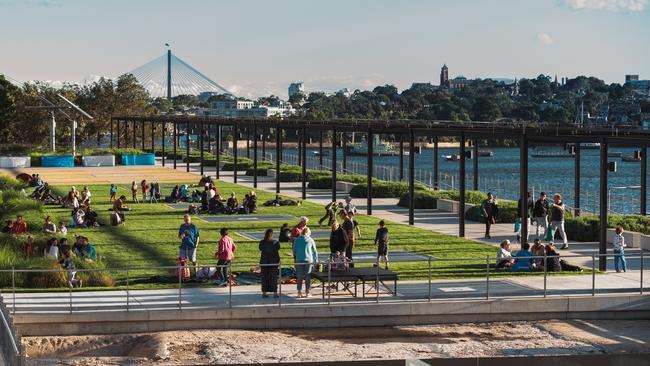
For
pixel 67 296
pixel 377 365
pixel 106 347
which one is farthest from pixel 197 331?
pixel 377 365

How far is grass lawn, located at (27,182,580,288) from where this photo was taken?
76.8ft

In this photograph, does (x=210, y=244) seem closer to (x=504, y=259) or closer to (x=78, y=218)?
(x=78, y=218)

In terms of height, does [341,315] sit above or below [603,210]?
below

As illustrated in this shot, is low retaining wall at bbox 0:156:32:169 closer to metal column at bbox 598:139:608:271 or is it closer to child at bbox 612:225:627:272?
metal column at bbox 598:139:608:271

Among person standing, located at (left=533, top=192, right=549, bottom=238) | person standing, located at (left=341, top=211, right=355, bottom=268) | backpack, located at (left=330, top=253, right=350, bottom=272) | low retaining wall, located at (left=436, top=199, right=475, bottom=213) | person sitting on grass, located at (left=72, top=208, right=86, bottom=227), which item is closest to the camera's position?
backpack, located at (left=330, top=253, right=350, bottom=272)

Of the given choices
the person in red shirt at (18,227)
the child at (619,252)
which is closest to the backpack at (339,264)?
the child at (619,252)

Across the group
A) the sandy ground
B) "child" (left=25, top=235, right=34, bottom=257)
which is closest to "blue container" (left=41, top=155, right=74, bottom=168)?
"child" (left=25, top=235, right=34, bottom=257)

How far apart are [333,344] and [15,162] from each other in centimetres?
6428

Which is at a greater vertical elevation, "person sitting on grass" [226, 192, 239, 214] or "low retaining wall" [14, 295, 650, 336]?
"person sitting on grass" [226, 192, 239, 214]

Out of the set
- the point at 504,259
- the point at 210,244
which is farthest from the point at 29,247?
the point at 504,259

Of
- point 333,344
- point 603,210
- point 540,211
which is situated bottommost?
point 333,344

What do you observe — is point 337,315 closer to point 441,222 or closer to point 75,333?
point 75,333

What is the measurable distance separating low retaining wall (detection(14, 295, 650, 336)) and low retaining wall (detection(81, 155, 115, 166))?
61540mm

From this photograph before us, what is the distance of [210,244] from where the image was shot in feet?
96.3
